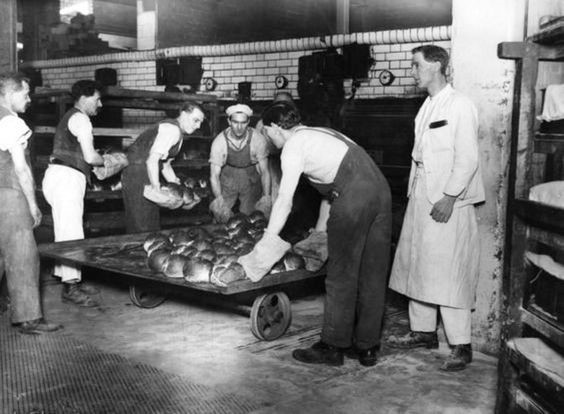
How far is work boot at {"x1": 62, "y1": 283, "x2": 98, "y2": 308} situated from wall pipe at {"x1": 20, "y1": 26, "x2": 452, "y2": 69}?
5.31 meters

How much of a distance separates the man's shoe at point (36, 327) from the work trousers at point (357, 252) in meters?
2.39

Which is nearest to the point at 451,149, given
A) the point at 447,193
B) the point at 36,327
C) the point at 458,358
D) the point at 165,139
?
the point at 447,193

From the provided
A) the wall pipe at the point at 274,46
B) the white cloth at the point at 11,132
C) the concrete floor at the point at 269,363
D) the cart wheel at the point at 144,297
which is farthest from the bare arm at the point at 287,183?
the wall pipe at the point at 274,46

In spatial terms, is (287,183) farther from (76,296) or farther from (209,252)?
(76,296)

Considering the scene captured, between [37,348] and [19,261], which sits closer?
[37,348]

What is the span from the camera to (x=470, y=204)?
478 centimetres

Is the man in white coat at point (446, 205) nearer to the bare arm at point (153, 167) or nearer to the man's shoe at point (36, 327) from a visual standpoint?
the bare arm at point (153, 167)

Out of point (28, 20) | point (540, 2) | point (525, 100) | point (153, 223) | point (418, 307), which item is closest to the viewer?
point (525, 100)

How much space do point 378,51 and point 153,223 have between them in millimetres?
4313

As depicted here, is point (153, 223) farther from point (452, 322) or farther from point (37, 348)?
point (452, 322)

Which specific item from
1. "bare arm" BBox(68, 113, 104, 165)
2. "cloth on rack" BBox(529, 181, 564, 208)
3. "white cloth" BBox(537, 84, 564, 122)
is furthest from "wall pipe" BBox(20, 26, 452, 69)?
"cloth on rack" BBox(529, 181, 564, 208)

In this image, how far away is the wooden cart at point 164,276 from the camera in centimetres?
480

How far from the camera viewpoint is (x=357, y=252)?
15.1 ft

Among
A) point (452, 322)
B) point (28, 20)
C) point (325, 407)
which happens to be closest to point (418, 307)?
point (452, 322)
